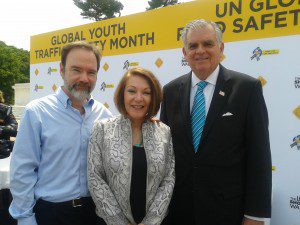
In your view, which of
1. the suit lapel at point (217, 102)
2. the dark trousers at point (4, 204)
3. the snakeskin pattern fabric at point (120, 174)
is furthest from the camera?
the dark trousers at point (4, 204)

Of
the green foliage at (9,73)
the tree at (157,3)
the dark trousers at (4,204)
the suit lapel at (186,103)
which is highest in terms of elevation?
the tree at (157,3)

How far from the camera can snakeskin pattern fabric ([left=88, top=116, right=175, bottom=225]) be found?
1758mm

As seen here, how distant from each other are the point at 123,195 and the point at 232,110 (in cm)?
78

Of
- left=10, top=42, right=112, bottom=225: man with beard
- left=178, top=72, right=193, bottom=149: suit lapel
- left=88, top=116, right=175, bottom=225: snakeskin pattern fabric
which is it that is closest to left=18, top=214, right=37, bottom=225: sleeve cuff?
left=10, top=42, right=112, bottom=225: man with beard

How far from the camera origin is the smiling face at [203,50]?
6.50ft

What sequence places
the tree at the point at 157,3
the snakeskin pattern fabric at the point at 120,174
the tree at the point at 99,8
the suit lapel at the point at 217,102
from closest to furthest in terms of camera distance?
the snakeskin pattern fabric at the point at 120,174
the suit lapel at the point at 217,102
the tree at the point at 157,3
the tree at the point at 99,8

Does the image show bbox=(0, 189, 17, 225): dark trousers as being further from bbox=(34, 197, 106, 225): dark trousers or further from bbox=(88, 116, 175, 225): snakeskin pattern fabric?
bbox=(88, 116, 175, 225): snakeskin pattern fabric

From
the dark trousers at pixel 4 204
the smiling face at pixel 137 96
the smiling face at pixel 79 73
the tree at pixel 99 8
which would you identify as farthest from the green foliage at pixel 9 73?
the smiling face at pixel 137 96

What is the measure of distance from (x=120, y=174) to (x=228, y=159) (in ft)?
2.05

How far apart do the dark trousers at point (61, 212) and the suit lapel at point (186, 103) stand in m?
0.73

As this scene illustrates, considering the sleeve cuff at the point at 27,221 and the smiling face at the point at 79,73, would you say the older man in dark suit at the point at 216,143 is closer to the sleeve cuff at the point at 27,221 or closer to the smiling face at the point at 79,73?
the smiling face at the point at 79,73

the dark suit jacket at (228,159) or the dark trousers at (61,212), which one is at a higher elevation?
the dark suit jacket at (228,159)

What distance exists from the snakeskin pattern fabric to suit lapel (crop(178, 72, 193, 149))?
0.18 m

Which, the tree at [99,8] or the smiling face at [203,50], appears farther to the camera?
the tree at [99,8]
